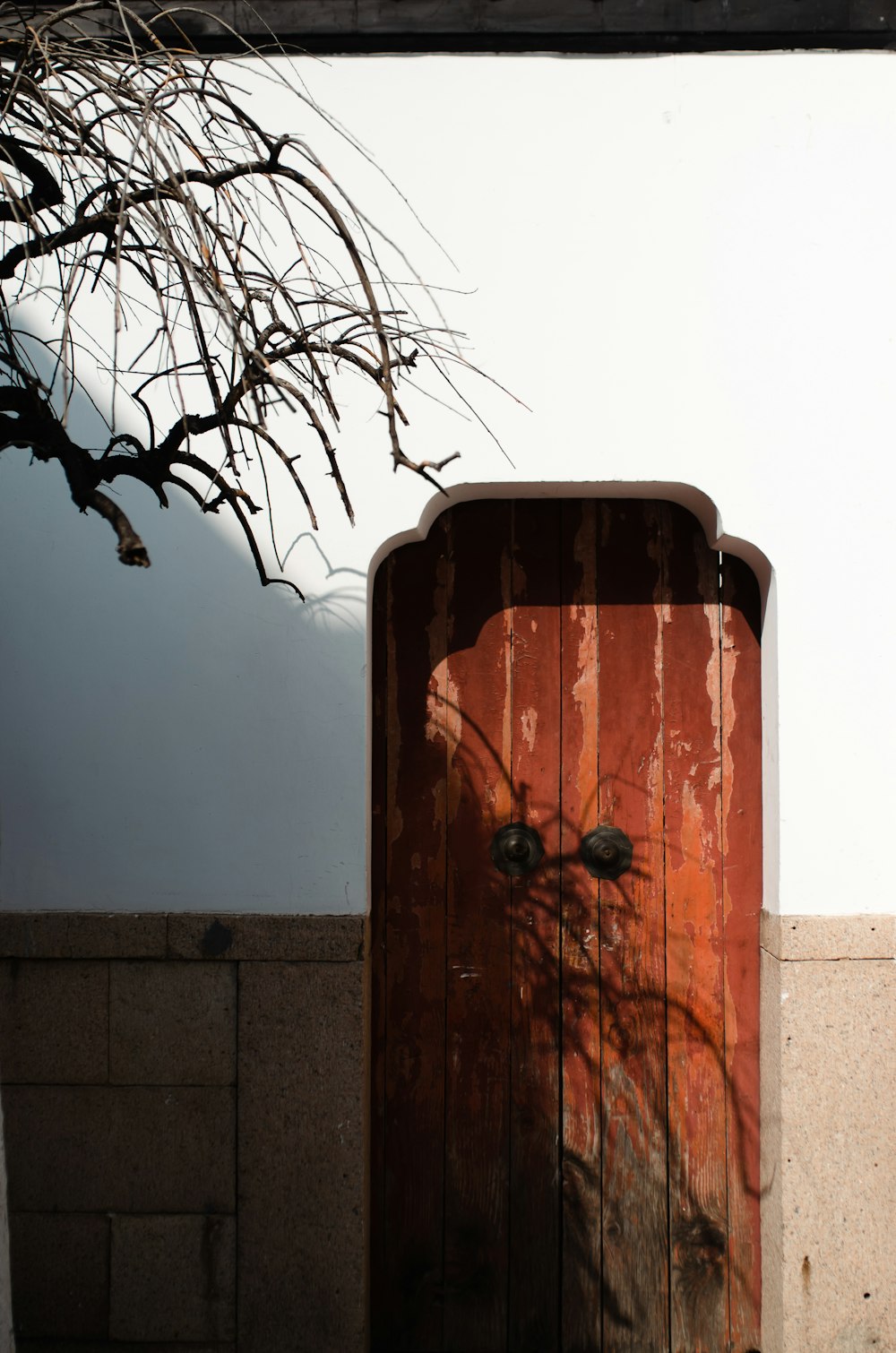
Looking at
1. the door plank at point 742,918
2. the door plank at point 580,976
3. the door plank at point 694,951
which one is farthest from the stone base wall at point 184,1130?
the door plank at point 742,918

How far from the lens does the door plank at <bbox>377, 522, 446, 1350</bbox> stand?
307 centimetres

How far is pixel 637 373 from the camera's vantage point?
9.61 ft

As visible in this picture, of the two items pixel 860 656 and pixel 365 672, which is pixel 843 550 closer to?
pixel 860 656

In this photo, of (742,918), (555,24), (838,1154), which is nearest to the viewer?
(838,1154)

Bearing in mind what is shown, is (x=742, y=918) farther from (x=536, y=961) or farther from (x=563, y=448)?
Answer: (x=563, y=448)

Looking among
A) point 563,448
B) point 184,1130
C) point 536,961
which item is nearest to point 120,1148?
point 184,1130

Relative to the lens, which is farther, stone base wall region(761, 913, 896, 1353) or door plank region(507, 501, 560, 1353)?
door plank region(507, 501, 560, 1353)

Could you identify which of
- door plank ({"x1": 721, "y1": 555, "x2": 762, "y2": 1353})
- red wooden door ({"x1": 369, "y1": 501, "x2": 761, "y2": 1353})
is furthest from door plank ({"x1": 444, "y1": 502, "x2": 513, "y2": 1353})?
door plank ({"x1": 721, "y1": 555, "x2": 762, "y2": 1353})

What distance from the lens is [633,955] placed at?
10.2 ft

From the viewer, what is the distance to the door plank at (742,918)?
3.04 m

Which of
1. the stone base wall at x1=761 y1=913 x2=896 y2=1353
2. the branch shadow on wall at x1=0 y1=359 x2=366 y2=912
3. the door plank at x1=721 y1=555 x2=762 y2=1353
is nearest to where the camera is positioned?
the stone base wall at x1=761 y1=913 x2=896 y2=1353

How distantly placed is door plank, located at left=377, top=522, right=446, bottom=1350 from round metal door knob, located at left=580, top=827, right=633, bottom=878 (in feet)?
1.33

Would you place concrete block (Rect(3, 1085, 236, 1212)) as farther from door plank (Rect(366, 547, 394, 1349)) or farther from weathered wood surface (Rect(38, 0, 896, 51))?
weathered wood surface (Rect(38, 0, 896, 51))

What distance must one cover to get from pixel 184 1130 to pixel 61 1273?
48cm
